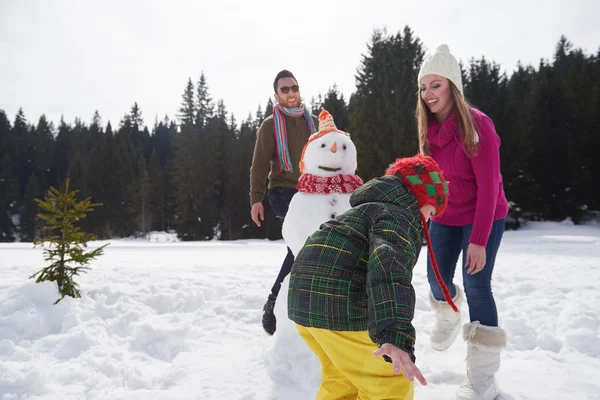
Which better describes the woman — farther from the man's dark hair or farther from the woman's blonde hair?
the man's dark hair

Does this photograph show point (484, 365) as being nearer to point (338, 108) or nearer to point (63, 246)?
point (63, 246)

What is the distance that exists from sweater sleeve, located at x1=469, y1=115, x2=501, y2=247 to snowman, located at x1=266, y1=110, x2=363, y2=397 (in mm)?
854

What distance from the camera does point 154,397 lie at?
239 centimetres

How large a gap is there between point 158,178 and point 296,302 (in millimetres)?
36881

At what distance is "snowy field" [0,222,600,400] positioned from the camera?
2457 millimetres

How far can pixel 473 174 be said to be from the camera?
240cm

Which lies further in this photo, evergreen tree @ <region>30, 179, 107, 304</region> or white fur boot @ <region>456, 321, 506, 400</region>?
evergreen tree @ <region>30, 179, 107, 304</region>

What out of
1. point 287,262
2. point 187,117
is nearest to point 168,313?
point 287,262

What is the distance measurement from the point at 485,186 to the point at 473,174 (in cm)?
17

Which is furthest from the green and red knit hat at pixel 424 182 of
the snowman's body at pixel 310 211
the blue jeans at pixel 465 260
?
the snowman's body at pixel 310 211

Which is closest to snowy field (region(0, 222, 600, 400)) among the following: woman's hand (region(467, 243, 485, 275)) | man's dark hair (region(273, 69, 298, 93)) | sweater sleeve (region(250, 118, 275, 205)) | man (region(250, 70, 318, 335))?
man (region(250, 70, 318, 335))

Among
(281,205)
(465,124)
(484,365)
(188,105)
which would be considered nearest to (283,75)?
(281,205)

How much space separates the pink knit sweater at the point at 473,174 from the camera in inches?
88.7

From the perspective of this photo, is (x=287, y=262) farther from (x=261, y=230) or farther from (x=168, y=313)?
(x=261, y=230)
